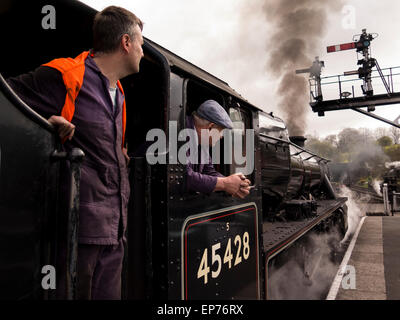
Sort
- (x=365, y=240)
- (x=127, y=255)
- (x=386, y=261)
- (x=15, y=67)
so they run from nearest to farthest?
(x=127, y=255) → (x=15, y=67) → (x=386, y=261) → (x=365, y=240)

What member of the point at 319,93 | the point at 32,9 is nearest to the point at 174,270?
the point at 32,9

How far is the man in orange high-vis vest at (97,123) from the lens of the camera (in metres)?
1.15

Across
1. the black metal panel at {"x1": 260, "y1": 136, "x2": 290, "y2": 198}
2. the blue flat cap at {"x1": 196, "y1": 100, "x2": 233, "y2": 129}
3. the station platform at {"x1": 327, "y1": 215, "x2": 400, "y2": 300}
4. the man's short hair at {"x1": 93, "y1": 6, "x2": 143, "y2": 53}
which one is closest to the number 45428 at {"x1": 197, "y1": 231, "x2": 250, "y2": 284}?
the blue flat cap at {"x1": 196, "y1": 100, "x2": 233, "y2": 129}

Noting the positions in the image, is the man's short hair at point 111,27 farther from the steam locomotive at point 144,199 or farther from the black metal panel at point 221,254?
the black metal panel at point 221,254

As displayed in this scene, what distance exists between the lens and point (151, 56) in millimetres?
1723

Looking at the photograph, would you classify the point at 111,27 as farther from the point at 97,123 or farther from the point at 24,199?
the point at 24,199

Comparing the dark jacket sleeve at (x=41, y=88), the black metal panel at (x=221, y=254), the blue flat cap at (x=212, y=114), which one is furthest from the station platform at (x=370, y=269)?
the dark jacket sleeve at (x=41, y=88)

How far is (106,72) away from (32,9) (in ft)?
1.93

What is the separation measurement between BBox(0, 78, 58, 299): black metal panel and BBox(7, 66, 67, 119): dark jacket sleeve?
0.17 metres

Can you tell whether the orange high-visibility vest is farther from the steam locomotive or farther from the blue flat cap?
the blue flat cap

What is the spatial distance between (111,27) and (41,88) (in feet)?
1.40

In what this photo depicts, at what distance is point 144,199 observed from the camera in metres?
1.65

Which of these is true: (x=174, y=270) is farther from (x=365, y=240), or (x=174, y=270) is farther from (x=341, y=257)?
(x=365, y=240)

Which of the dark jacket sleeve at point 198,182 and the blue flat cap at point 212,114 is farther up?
the blue flat cap at point 212,114
